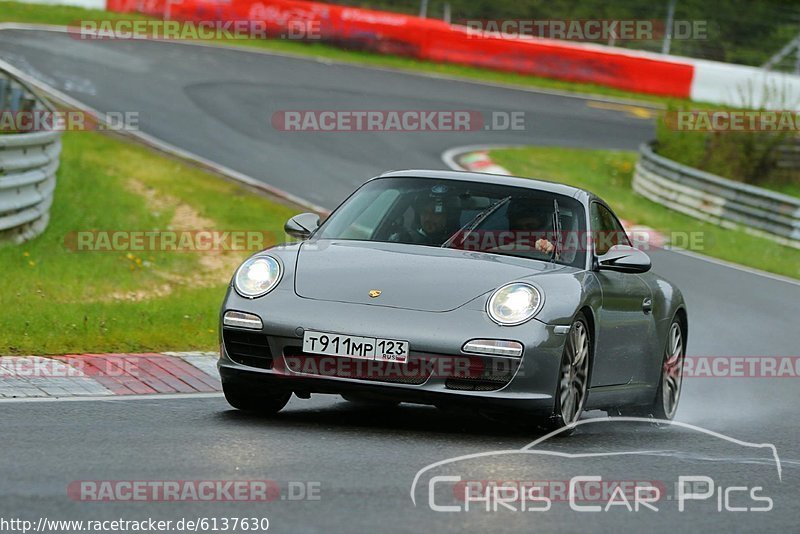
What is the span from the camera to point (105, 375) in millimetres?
8578

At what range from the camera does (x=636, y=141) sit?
28.7m

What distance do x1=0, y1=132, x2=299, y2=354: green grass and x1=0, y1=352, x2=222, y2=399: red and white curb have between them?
1.08ft

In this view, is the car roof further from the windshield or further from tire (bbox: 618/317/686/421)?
tire (bbox: 618/317/686/421)

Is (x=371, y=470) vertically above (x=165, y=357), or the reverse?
(x=371, y=470)

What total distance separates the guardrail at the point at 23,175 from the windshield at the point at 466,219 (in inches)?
220

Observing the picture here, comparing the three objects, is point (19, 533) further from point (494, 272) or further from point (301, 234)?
point (301, 234)

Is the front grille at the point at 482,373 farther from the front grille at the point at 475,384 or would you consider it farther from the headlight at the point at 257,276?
the headlight at the point at 257,276

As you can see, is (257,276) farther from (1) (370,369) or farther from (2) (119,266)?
(2) (119,266)

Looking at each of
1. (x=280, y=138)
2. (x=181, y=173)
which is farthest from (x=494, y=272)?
(x=280, y=138)

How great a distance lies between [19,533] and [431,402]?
8.68ft

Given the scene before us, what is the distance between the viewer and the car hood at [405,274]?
7125mm

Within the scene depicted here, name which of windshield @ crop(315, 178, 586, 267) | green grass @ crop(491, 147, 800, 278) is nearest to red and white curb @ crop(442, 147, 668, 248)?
green grass @ crop(491, 147, 800, 278)

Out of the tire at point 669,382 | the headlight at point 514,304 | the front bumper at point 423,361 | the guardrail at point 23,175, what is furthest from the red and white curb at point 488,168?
the front bumper at point 423,361

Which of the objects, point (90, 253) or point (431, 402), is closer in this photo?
point (431, 402)
